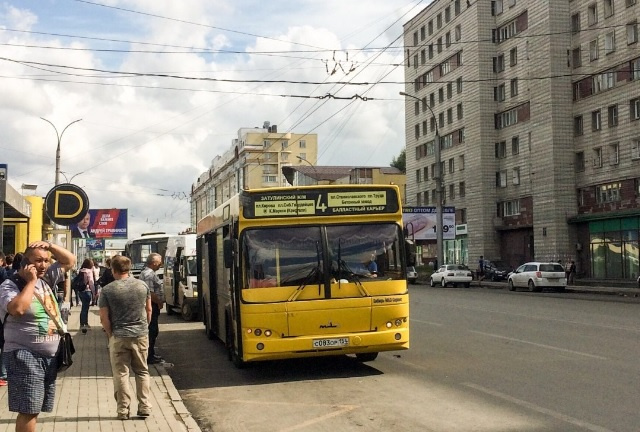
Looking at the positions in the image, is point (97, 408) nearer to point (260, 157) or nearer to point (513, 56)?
point (513, 56)

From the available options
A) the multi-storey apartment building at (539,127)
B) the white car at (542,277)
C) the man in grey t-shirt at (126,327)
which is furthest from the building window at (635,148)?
the man in grey t-shirt at (126,327)

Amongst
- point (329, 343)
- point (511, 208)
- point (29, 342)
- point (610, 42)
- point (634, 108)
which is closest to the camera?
point (29, 342)

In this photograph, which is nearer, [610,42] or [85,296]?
[85,296]

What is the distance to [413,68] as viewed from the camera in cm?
8306

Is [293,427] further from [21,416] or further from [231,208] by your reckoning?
[231,208]

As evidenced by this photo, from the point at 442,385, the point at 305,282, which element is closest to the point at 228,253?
the point at 305,282

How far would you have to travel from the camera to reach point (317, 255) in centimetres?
1084

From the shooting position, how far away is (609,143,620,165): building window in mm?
50812

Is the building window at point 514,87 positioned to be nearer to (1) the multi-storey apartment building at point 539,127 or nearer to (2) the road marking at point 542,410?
(1) the multi-storey apartment building at point 539,127

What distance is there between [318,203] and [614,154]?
44553mm

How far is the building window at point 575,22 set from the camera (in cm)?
5516

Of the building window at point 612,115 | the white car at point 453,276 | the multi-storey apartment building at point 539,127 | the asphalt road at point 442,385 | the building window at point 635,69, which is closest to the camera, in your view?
the asphalt road at point 442,385

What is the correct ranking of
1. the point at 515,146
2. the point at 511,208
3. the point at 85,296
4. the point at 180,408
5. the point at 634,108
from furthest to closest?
the point at 511,208
the point at 515,146
the point at 634,108
the point at 85,296
the point at 180,408

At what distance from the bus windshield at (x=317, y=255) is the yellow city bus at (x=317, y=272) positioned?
0.01m
